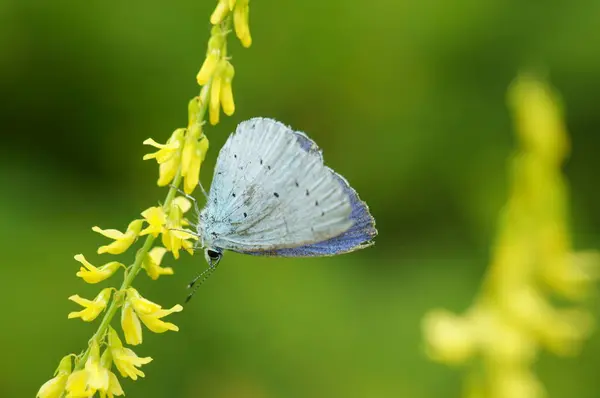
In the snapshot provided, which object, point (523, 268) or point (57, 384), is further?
point (523, 268)

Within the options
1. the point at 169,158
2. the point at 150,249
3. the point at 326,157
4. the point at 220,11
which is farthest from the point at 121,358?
the point at 326,157

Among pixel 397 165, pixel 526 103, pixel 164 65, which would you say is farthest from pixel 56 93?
pixel 526 103

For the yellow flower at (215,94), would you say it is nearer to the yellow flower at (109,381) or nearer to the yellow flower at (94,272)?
the yellow flower at (94,272)

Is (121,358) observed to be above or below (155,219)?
below

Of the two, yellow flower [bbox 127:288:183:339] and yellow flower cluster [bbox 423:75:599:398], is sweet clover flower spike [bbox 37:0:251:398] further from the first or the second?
yellow flower cluster [bbox 423:75:599:398]

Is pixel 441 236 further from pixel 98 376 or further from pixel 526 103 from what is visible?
pixel 98 376

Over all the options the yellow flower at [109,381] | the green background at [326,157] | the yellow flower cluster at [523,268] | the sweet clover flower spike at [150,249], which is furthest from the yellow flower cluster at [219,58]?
the green background at [326,157]

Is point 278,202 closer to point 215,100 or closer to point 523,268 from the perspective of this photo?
point 215,100
